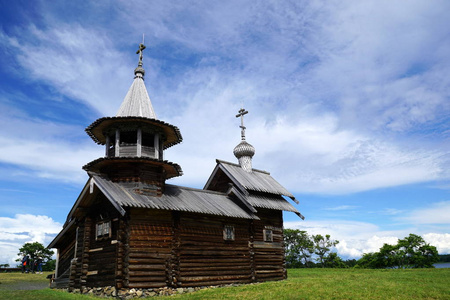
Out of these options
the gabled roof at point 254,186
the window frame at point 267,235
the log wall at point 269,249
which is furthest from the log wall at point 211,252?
the gabled roof at point 254,186

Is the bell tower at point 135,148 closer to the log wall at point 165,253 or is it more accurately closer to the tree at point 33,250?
the log wall at point 165,253

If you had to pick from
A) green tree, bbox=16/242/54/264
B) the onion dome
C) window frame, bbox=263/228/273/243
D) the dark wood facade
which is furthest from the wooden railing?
green tree, bbox=16/242/54/264

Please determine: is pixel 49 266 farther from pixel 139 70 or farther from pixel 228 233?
pixel 228 233

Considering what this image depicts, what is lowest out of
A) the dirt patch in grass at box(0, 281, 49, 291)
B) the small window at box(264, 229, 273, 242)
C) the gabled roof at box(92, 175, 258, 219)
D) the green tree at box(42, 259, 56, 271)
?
the dirt patch in grass at box(0, 281, 49, 291)

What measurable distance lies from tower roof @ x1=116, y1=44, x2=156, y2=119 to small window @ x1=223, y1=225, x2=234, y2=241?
812 centimetres

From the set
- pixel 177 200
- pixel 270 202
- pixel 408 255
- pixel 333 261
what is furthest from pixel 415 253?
pixel 177 200

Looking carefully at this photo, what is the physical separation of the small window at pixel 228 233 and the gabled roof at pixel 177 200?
918mm

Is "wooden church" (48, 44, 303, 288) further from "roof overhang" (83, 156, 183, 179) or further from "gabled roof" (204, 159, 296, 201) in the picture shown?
"gabled roof" (204, 159, 296, 201)

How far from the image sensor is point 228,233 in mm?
22484

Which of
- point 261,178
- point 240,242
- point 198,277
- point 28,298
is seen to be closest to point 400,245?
point 261,178

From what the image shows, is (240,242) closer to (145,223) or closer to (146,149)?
(145,223)

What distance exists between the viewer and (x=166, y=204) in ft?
64.0

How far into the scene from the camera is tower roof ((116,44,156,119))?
21812 millimetres

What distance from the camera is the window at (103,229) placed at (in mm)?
19062
